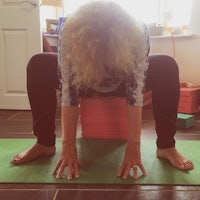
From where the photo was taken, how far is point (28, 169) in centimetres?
117

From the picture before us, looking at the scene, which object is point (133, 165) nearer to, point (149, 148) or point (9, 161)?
point (149, 148)

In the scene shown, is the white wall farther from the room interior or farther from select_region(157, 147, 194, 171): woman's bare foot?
select_region(157, 147, 194, 171): woman's bare foot

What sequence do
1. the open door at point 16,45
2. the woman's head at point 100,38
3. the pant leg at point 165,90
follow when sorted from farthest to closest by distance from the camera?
1. the open door at point 16,45
2. the pant leg at point 165,90
3. the woman's head at point 100,38

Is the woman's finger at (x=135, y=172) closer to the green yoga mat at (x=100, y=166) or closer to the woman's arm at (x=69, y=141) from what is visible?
the green yoga mat at (x=100, y=166)

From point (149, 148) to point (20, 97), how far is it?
4.65ft

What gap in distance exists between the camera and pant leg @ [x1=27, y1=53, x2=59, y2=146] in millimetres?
1257

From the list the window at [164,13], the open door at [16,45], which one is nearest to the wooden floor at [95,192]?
the open door at [16,45]

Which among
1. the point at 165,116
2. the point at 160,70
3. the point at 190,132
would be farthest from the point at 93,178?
the point at 190,132

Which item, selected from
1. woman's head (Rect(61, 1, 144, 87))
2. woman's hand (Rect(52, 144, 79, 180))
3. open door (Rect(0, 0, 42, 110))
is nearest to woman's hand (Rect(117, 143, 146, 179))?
woman's hand (Rect(52, 144, 79, 180))

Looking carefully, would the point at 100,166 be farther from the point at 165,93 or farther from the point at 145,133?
the point at 145,133

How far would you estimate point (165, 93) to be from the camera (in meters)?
1.22

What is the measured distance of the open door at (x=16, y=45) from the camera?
2.38m

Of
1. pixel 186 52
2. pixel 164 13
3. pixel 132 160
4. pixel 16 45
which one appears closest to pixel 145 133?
pixel 132 160

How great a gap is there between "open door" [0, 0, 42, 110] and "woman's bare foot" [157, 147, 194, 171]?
1.48 meters
